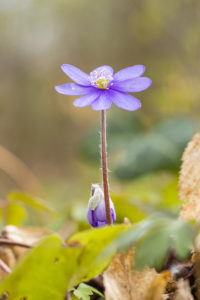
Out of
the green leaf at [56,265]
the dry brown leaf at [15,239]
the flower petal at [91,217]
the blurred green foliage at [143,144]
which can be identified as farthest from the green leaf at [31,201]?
the blurred green foliage at [143,144]

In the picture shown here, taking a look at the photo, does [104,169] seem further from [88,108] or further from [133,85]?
[88,108]

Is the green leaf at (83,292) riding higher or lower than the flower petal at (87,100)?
lower

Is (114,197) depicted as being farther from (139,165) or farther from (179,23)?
(179,23)

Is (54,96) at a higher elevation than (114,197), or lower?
higher

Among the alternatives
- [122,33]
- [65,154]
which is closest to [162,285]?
[122,33]

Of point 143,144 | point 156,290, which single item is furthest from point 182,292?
point 143,144

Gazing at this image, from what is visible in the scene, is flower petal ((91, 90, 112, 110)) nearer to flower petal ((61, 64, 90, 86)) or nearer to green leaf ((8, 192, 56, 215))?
flower petal ((61, 64, 90, 86))

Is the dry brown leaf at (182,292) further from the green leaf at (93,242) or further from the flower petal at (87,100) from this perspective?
the flower petal at (87,100)
